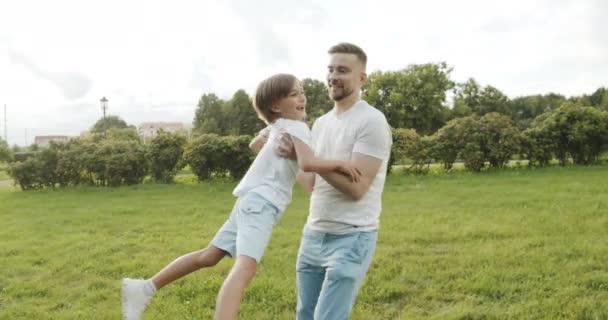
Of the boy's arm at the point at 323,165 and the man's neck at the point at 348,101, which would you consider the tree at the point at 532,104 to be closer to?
the man's neck at the point at 348,101

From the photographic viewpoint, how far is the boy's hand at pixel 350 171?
2488 millimetres

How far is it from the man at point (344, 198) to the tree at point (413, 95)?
1685 inches

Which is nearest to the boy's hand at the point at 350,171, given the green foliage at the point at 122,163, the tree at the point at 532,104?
the green foliage at the point at 122,163

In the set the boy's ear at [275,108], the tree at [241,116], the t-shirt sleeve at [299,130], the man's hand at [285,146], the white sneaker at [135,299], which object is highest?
the tree at [241,116]

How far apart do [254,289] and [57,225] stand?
17.5 ft

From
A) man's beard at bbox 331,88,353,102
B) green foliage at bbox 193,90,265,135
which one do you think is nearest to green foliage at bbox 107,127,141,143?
green foliage at bbox 193,90,265,135

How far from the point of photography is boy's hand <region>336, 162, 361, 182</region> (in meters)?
2.49

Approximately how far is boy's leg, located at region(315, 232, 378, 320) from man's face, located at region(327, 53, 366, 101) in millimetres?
721

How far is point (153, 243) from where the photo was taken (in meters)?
7.09

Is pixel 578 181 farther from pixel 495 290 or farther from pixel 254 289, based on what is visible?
pixel 254 289

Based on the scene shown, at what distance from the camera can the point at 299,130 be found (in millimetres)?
2773

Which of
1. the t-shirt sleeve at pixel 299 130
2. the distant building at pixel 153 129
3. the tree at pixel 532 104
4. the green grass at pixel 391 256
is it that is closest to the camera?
the t-shirt sleeve at pixel 299 130

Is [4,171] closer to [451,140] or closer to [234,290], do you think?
[451,140]

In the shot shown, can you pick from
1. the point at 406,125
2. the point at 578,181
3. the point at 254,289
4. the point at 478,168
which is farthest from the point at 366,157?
the point at 406,125
